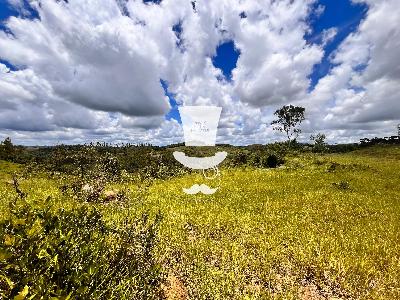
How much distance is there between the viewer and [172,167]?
742 inches

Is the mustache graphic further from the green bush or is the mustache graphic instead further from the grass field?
the green bush

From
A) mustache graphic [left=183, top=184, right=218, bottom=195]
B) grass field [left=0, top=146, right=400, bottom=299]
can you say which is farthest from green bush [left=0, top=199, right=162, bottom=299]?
mustache graphic [left=183, top=184, right=218, bottom=195]

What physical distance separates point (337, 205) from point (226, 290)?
25.8 feet

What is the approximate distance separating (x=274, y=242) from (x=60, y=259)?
515 cm

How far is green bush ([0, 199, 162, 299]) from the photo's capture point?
278 cm

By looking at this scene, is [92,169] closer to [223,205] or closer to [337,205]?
[223,205]

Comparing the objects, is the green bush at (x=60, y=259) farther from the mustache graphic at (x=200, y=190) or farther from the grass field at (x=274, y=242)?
the mustache graphic at (x=200, y=190)

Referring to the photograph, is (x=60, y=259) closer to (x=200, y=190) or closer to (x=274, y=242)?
(x=274, y=242)

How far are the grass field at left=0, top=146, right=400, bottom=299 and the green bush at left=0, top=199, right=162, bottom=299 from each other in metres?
0.58

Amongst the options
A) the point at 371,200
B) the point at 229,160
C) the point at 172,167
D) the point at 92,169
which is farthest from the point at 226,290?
the point at 229,160

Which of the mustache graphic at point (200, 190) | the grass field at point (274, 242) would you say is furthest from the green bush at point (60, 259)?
the mustache graphic at point (200, 190)

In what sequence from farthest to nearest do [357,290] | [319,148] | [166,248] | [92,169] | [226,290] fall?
[319,148] → [92,169] → [166,248] → [357,290] → [226,290]

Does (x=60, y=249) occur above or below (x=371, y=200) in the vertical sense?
above

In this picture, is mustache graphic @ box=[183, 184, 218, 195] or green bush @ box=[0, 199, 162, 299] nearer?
green bush @ box=[0, 199, 162, 299]
